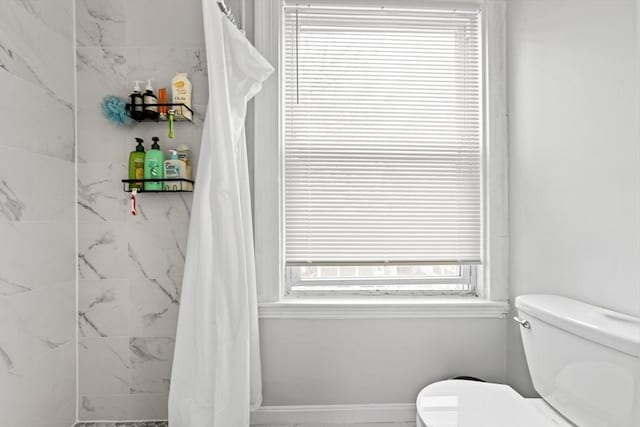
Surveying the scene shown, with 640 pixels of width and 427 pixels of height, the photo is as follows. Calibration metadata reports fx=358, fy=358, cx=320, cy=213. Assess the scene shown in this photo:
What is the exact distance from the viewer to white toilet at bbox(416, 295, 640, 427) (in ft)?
2.72

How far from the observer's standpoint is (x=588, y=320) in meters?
0.93

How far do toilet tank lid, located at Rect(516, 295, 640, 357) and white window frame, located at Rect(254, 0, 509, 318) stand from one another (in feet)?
1.14

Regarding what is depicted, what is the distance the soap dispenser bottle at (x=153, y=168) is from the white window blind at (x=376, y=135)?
492 mm

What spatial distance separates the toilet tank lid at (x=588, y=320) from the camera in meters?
0.82

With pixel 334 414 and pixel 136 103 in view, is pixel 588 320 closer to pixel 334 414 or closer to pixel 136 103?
pixel 334 414

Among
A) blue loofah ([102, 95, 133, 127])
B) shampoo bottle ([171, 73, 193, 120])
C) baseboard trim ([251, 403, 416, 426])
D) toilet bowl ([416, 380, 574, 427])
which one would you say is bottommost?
baseboard trim ([251, 403, 416, 426])

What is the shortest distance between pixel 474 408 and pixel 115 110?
163 centimetres

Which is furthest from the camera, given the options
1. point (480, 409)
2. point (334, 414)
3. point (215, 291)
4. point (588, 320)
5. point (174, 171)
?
point (334, 414)

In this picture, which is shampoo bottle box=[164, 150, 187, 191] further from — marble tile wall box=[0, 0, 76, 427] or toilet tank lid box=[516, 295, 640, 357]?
toilet tank lid box=[516, 295, 640, 357]

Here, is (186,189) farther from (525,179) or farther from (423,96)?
(525,179)

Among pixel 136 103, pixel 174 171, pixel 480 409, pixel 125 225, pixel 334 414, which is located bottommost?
pixel 334 414

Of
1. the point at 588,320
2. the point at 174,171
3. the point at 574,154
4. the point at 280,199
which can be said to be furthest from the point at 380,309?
the point at 174,171

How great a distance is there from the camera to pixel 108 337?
57.7 inches

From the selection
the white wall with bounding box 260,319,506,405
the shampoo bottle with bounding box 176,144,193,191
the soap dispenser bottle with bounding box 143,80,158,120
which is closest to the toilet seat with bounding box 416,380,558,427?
the white wall with bounding box 260,319,506,405
